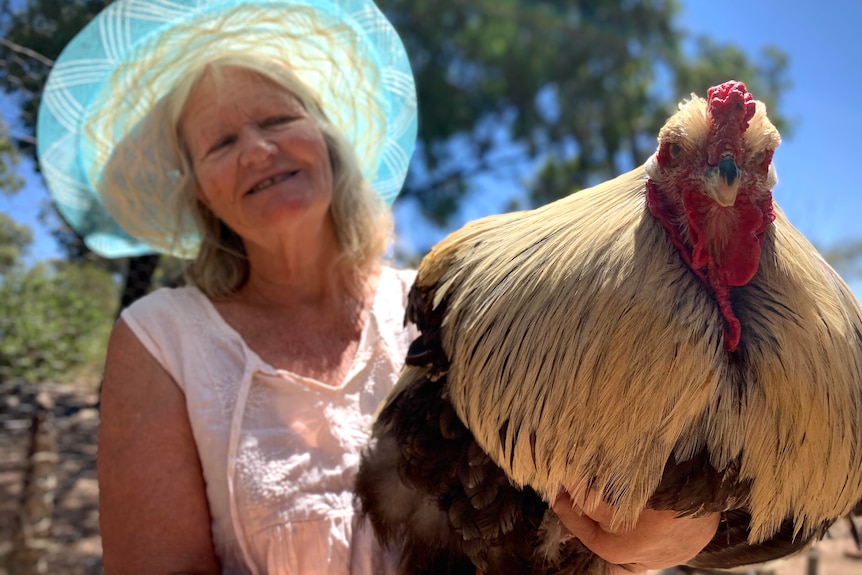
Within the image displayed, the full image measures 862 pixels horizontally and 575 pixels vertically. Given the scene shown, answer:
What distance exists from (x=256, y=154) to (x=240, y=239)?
0.45 meters

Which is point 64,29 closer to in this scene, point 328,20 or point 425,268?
point 328,20

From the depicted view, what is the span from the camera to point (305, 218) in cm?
185

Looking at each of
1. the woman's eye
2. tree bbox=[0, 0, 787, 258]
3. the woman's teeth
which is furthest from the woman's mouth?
tree bbox=[0, 0, 787, 258]

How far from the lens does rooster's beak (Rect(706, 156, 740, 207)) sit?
1.01 meters

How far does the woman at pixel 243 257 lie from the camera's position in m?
1.54

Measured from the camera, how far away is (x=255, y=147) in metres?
1.74

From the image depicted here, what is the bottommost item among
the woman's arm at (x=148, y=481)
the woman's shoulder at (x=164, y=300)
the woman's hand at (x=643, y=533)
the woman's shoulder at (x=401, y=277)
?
the woman's arm at (x=148, y=481)

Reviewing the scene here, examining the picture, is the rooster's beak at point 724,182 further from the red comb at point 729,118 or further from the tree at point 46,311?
the tree at point 46,311

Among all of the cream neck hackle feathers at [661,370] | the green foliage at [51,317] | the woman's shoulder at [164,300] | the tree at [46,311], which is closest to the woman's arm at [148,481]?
the woman's shoulder at [164,300]

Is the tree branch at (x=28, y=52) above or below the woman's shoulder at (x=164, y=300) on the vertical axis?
above

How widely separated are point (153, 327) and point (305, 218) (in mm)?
512

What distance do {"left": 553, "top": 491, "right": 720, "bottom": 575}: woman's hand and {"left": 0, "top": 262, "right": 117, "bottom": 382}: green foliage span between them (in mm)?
2751

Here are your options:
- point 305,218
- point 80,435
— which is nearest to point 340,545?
point 305,218

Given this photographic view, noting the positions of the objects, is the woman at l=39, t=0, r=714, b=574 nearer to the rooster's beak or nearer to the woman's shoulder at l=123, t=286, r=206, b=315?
the woman's shoulder at l=123, t=286, r=206, b=315
